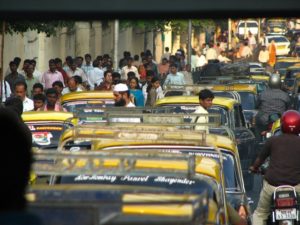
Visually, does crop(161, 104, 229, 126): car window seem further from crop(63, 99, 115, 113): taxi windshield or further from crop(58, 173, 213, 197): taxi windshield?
crop(58, 173, 213, 197): taxi windshield

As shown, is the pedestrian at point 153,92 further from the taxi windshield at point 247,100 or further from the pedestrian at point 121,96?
the pedestrian at point 121,96

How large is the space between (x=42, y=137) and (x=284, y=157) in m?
3.98

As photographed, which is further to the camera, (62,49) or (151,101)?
(62,49)

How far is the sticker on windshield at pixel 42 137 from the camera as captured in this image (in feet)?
51.2

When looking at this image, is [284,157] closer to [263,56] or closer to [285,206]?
[285,206]

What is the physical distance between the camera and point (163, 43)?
222ft

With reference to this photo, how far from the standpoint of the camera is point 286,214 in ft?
41.8

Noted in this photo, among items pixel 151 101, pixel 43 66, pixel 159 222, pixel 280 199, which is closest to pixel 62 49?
pixel 43 66

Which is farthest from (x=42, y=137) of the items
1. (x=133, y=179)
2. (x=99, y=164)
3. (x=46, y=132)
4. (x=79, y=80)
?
(x=79, y=80)

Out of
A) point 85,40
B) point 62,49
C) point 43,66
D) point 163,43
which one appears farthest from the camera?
point 163,43

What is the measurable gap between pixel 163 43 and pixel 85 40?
17.5 metres
